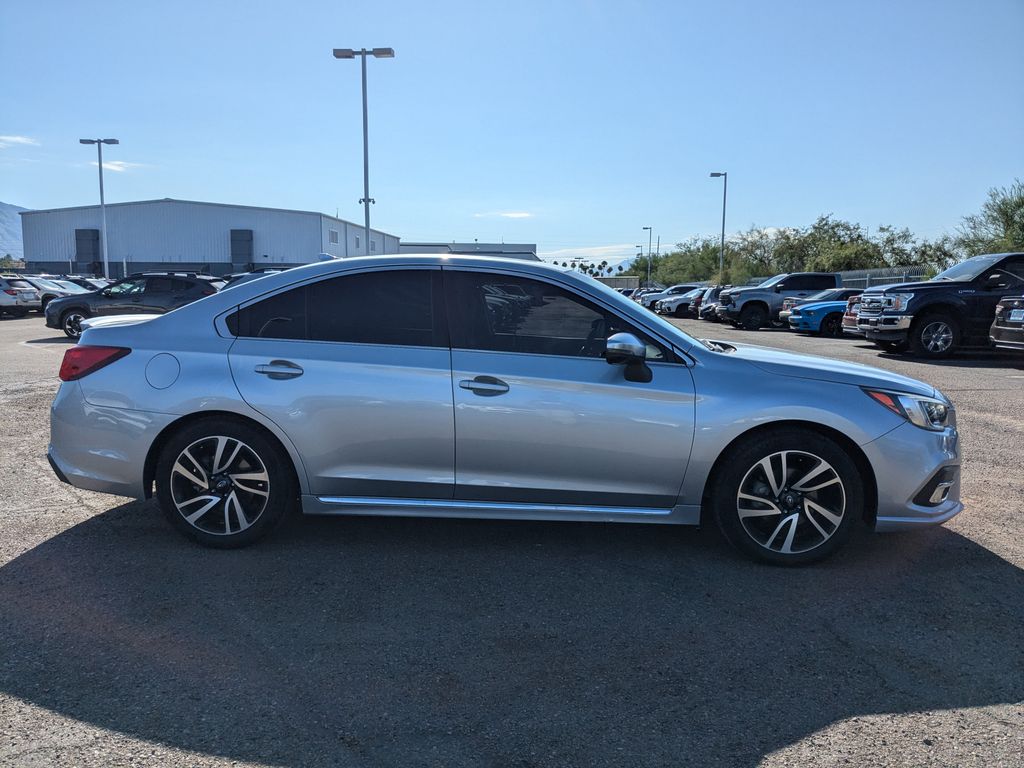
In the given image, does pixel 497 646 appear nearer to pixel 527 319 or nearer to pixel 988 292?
pixel 527 319

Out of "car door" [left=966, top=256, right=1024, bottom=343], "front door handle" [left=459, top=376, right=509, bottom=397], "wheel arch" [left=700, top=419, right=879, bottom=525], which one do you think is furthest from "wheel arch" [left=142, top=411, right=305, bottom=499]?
"car door" [left=966, top=256, right=1024, bottom=343]

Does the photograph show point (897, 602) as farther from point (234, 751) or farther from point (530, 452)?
point (234, 751)

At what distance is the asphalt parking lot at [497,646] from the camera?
253 centimetres

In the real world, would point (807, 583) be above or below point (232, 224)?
below

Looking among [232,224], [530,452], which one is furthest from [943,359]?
[232,224]

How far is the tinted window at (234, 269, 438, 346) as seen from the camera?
4.19 metres

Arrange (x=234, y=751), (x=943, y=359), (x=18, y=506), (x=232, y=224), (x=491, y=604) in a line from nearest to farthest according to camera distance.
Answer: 1. (x=234, y=751)
2. (x=491, y=604)
3. (x=18, y=506)
4. (x=943, y=359)
5. (x=232, y=224)

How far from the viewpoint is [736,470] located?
397 centimetres

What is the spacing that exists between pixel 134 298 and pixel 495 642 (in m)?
16.7

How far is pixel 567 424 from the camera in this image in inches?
156

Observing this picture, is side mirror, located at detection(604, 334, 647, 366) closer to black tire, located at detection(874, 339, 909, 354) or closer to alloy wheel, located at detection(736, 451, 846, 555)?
alloy wheel, located at detection(736, 451, 846, 555)

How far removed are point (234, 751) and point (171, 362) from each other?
7.68 feet

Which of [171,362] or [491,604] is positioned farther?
Answer: [171,362]

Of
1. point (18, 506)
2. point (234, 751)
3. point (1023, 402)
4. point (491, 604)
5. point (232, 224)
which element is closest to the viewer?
point (234, 751)
